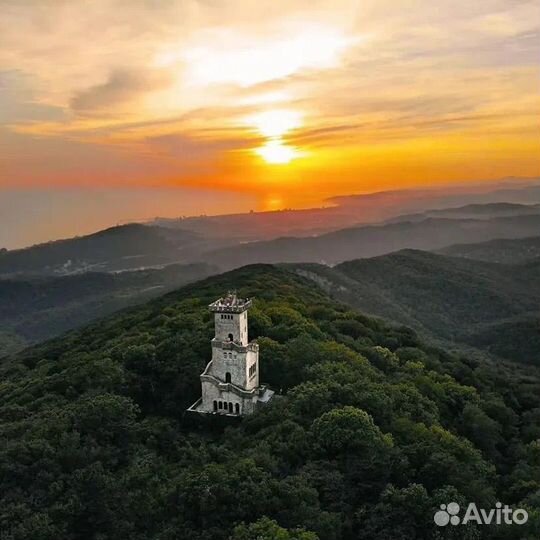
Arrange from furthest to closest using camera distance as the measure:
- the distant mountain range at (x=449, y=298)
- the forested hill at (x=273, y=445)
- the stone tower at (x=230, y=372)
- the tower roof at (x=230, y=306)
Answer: the distant mountain range at (x=449, y=298) → the tower roof at (x=230, y=306) → the stone tower at (x=230, y=372) → the forested hill at (x=273, y=445)

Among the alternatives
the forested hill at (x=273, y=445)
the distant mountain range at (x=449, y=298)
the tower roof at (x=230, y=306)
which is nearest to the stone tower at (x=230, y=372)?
the tower roof at (x=230, y=306)

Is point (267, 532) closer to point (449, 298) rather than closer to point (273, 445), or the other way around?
point (273, 445)

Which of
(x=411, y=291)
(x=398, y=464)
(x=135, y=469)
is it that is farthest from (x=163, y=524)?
(x=411, y=291)

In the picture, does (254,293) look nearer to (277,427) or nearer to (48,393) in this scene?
(48,393)

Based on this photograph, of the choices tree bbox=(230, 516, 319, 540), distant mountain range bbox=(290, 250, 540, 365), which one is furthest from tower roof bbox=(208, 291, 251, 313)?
distant mountain range bbox=(290, 250, 540, 365)

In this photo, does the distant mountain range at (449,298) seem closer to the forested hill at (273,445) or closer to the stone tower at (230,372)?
the forested hill at (273,445)

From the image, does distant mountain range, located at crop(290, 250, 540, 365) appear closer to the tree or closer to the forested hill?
the forested hill

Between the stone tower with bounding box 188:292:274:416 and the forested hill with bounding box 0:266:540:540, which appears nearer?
the forested hill with bounding box 0:266:540:540
